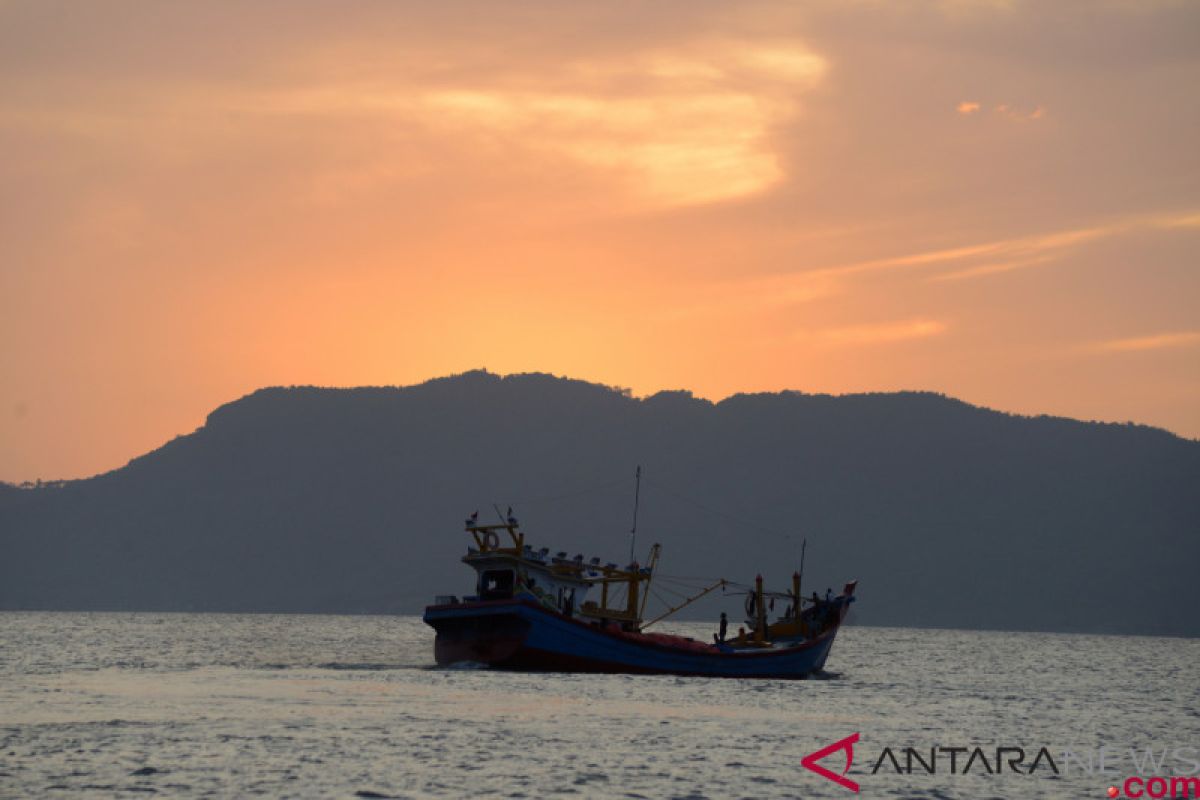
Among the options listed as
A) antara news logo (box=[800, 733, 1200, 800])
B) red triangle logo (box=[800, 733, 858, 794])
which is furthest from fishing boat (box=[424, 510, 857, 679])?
antara news logo (box=[800, 733, 1200, 800])

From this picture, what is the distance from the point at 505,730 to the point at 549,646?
72.0ft

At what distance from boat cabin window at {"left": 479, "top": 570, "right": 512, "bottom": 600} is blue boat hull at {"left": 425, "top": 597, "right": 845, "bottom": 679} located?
3.44ft

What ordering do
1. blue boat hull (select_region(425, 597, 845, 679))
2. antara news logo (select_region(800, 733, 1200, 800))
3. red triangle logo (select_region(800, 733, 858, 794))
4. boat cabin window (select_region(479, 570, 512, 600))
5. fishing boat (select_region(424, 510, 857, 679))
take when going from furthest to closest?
boat cabin window (select_region(479, 570, 512, 600))
fishing boat (select_region(424, 510, 857, 679))
blue boat hull (select_region(425, 597, 845, 679))
antara news logo (select_region(800, 733, 1200, 800))
red triangle logo (select_region(800, 733, 858, 794))

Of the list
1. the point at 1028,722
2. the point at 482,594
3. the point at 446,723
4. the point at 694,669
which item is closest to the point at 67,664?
the point at 482,594

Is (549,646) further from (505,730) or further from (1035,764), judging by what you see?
(1035,764)

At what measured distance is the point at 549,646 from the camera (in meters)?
78.2

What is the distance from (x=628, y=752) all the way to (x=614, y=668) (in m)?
29.8

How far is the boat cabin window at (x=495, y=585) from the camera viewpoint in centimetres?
7956

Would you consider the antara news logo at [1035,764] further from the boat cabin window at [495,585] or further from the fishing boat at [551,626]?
the boat cabin window at [495,585]

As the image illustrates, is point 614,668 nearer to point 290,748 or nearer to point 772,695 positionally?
point 772,695

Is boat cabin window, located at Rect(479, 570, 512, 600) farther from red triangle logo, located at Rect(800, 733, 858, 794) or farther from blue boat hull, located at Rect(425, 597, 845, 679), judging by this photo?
red triangle logo, located at Rect(800, 733, 858, 794)

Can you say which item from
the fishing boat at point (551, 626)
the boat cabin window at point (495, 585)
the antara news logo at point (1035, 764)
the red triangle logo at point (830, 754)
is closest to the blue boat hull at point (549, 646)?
the fishing boat at point (551, 626)

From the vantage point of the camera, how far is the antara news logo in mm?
46094

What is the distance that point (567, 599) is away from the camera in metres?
81.2
